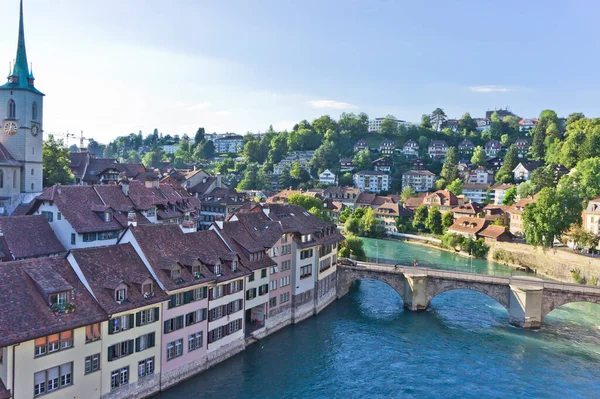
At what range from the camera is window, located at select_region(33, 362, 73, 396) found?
23.9 meters

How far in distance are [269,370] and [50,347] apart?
16.2 meters

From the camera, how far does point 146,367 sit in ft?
98.3

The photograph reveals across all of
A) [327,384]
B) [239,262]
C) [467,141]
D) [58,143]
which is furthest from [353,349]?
[467,141]

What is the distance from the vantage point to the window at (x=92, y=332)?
2619 cm

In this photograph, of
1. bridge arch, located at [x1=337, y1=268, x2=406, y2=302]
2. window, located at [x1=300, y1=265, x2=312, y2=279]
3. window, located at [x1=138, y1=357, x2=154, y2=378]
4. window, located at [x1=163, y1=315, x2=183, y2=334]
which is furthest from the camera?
bridge arch, located at [x1=337, y1=268, x2=406, y2=302]

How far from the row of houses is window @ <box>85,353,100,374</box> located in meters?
0.05

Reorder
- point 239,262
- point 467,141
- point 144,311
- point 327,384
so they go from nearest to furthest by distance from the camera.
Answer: point 144,311 → point 327,384 → point 239,262 → point 467,141

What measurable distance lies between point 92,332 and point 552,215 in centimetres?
6434

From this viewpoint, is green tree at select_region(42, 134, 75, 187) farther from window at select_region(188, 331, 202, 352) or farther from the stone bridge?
window at select_region(188, 331, 202, 352)

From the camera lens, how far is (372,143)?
19538cm

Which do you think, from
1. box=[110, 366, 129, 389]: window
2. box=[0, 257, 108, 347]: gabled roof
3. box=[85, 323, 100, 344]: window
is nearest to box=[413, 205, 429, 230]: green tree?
box=[110, 366, 129, 389]: window

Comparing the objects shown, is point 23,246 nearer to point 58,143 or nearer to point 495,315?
point 495,315

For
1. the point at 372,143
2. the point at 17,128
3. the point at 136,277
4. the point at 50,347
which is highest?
the point at 372,143

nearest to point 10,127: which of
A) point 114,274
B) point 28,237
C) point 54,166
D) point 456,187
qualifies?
point 28,237
